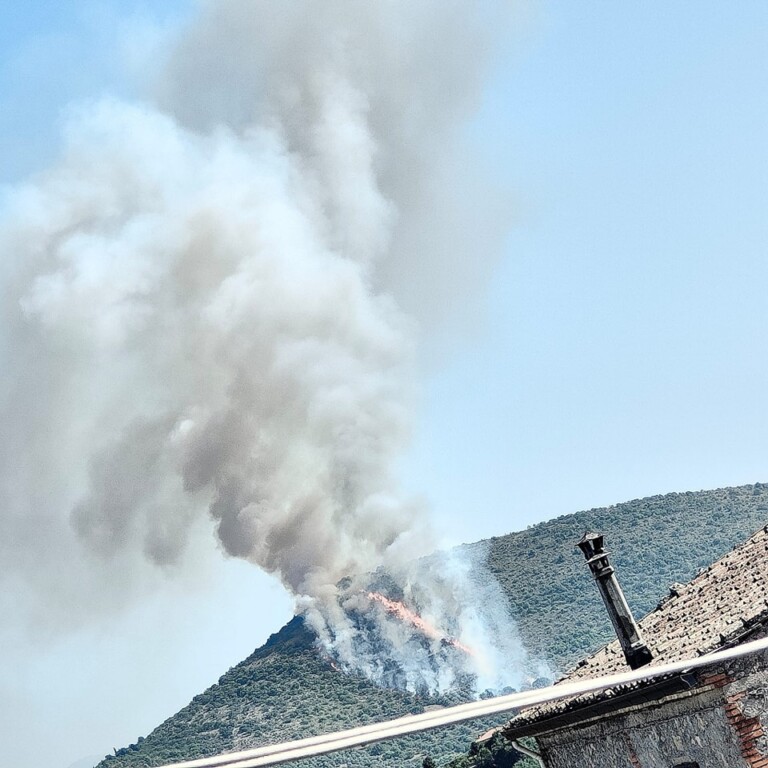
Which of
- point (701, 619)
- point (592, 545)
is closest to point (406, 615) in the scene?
point (592, 545)

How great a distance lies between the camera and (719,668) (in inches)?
558

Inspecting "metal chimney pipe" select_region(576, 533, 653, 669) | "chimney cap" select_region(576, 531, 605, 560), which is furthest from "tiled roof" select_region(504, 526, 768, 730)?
"chimney cap" select_region(576, 531, 605, 560)

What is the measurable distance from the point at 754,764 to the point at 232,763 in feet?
Result: 33.1

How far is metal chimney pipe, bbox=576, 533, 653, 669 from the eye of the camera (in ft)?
54.4

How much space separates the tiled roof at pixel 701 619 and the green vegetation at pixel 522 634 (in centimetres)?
6256

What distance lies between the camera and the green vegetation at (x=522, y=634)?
89.7m

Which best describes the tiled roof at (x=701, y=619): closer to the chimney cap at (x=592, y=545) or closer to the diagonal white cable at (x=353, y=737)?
the chimney cap at (x=592, y=545)

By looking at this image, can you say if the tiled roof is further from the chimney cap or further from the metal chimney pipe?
the chimney cap

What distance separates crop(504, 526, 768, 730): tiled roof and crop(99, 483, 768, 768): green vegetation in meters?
62.6

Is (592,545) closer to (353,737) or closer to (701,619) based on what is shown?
(701,619)

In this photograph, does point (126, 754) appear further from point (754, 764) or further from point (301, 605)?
point (754, 764)

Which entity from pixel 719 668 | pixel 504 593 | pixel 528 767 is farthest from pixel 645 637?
pixel 504 593

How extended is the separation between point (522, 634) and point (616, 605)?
91631 mm

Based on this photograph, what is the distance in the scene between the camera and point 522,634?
4158 inches
